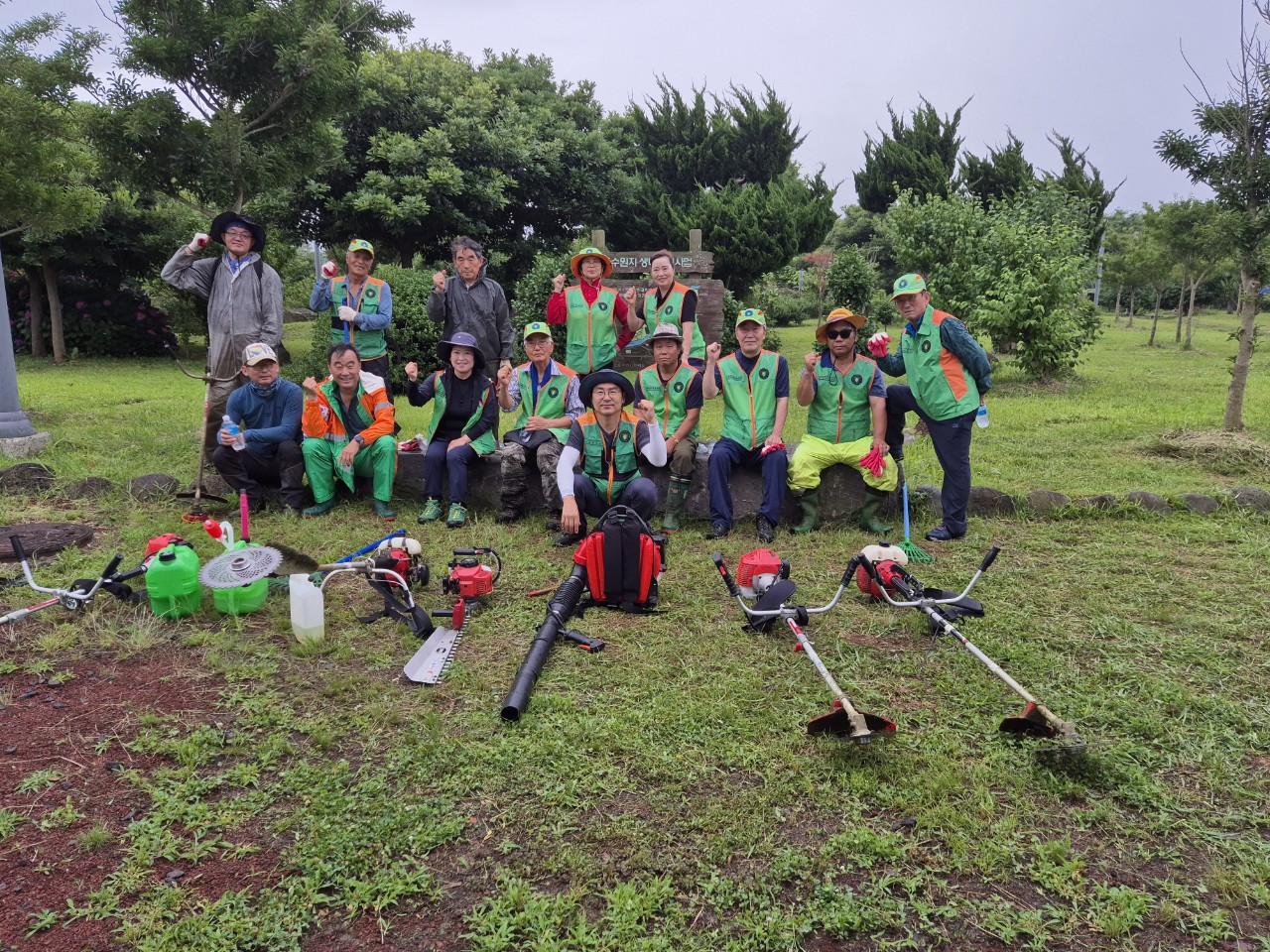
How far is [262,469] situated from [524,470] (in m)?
1.98

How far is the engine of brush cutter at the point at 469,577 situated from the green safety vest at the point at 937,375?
3.23m

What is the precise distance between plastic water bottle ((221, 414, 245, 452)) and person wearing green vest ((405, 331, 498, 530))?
1.26 meters

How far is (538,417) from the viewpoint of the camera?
6297 millimetres

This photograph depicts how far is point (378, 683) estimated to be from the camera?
146 inches

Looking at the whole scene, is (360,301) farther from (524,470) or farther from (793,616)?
(793,616)

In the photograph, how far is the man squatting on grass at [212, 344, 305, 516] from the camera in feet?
20.3

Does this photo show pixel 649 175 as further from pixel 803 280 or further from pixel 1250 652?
pixel 1250 652

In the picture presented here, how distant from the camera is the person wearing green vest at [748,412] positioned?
5914 millimetres

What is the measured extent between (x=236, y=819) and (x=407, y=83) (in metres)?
14.8

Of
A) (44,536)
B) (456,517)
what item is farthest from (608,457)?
(44,536)

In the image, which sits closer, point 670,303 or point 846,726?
point 846,726

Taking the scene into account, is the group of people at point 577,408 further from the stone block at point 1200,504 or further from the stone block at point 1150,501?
the stone block at point 1200,504

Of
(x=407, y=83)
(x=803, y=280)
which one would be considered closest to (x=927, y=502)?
(x=407, y=83)

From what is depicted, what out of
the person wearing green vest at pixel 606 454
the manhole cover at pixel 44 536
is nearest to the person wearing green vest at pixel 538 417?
the person wearing green vest at pixel 606 454
